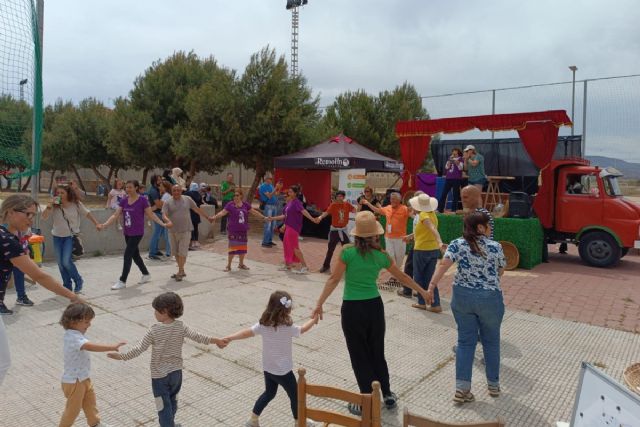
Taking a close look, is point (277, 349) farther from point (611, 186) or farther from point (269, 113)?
point (269, 113)

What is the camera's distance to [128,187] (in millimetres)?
7473

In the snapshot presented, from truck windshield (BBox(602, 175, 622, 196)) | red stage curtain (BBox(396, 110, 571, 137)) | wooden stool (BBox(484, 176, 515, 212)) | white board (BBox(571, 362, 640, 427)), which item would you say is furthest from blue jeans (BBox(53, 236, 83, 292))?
truck windshield (BBox(602, 175, 622, 196))

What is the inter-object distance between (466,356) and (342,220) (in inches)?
202

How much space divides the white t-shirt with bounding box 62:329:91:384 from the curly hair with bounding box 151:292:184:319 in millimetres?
532

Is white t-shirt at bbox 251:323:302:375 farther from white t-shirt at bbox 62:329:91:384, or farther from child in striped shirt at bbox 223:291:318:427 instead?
white t-shirt at bbox 62:329:91:384

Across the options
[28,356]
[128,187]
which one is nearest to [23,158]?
[128,187]

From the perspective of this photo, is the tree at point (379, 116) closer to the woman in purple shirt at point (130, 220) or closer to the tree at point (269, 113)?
the tree at point (269, 113)

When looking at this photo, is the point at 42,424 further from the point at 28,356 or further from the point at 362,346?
the point at 362,346

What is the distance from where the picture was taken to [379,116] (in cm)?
2705

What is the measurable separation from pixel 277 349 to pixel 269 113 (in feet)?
46.0

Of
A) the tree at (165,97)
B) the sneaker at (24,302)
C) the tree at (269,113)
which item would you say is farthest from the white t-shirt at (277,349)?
the tree at (165,97)

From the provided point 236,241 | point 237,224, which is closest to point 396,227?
point 237,224

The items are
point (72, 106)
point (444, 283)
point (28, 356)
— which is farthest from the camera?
point (72, 106)

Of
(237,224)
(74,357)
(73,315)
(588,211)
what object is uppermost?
(588,211)
